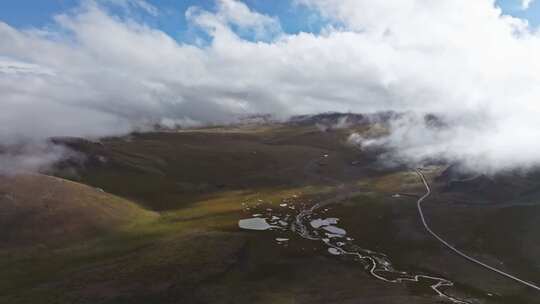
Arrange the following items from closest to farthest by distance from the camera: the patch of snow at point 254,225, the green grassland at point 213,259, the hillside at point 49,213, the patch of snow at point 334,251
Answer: the green grassland at point 213,259
the patch of snow at point 334,251
the hillside at point 49,213
the patch of snow at point 254,225

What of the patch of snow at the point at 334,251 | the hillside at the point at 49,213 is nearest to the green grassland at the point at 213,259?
the hillside at the point at 49,213

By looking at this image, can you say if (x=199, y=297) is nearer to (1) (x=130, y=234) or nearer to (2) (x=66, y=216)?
(1) (x=130, y=234)

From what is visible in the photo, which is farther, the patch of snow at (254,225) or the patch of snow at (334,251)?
the patch of snow at (254,225)

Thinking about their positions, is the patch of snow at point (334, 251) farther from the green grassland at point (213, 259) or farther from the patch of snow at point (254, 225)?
the patch of snow at point (254, 225)

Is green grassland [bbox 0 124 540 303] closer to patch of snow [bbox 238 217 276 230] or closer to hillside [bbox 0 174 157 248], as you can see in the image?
hillside [bbox 0 174 157 248]

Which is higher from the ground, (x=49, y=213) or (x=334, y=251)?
(x=49, y=213)

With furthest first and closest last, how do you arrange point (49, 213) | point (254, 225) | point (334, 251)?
point (254, 225)
point (49, 213)
point (334, 251)

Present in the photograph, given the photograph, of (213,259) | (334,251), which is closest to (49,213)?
(213,259)

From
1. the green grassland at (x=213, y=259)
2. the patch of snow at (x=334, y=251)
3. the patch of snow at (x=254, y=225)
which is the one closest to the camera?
the green grassland at (x=213, y=259)

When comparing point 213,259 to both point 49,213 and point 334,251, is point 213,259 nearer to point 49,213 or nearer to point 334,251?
point 334,251

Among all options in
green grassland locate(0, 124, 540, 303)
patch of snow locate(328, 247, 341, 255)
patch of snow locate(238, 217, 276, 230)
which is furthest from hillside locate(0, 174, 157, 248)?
patch of snow locate(328, 247, 341, 255)

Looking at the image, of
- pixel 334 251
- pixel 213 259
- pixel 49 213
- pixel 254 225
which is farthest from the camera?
pixel 254 225
